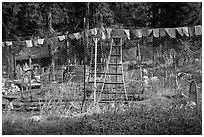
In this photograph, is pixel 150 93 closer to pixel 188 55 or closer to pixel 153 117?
pixel 153 117

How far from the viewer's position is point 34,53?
8.43 m

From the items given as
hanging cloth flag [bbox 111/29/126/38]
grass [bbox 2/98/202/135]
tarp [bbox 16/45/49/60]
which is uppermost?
hanging cloth flag [bbox 111/29/126/38]

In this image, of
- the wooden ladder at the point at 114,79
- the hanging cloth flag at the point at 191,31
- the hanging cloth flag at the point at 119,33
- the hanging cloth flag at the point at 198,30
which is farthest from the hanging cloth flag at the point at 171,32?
the wooden ladder at the point at 114,79

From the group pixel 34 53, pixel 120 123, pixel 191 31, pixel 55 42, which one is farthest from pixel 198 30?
pixel 34 53

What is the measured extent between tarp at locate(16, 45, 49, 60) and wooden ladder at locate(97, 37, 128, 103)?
5.00 ft

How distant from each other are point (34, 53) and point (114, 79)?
80.3 inches

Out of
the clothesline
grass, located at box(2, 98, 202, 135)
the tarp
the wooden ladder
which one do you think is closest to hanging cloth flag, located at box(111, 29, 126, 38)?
the clothesline

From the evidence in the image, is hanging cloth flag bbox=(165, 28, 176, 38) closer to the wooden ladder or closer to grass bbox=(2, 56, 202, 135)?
the wooden ladder

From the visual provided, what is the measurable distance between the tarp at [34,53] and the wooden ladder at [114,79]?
1523 mm

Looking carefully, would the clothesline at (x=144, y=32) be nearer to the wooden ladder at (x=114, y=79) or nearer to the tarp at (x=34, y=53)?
the wooden ladder at (x=114, y=79)

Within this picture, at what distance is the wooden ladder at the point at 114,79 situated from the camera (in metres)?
7.52

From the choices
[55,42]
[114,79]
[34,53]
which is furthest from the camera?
[34,53]

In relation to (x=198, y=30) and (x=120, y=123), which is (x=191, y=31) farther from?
(x=120, y=123)

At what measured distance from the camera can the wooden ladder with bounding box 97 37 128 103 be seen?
7516mm
